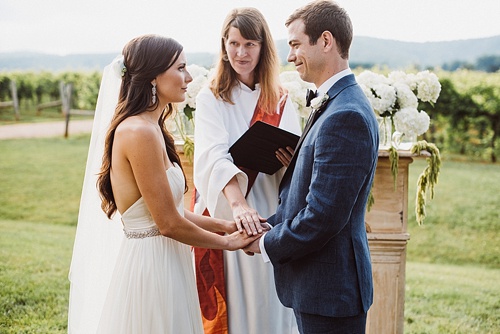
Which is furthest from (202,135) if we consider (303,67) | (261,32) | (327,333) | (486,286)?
(486,286)

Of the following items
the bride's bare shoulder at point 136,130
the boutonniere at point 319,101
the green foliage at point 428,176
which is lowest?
the green foliage at point 428,176

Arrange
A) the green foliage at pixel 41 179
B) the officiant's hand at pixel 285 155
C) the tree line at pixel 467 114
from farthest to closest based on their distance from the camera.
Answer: the tree line at pixel 467 114, the green foliage at pixel 41 179, the officiant's hand at pixel 285 155

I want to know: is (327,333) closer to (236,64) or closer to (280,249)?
(280,249)

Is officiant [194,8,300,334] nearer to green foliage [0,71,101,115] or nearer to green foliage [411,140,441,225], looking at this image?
green foliage [411,140,441,225]

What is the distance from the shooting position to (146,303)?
2633 millimetres

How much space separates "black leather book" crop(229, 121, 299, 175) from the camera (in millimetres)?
2998

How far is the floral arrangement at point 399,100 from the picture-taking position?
3795 millimetres

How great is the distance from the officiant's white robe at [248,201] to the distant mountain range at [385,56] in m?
9.14

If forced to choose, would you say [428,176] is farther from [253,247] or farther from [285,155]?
[253,247]

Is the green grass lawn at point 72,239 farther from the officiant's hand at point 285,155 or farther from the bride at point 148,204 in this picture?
the officiant's hand at point 285,155

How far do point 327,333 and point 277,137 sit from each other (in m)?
1.02

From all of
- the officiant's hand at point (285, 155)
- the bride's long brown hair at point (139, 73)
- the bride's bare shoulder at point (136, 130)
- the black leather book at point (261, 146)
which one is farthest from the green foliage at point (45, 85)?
the bride's bare shoulder at point (136, 130)

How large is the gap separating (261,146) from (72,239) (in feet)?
20.5

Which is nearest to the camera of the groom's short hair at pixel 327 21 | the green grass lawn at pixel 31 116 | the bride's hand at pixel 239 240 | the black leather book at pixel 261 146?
the groom's short hair at pixel 327 21
